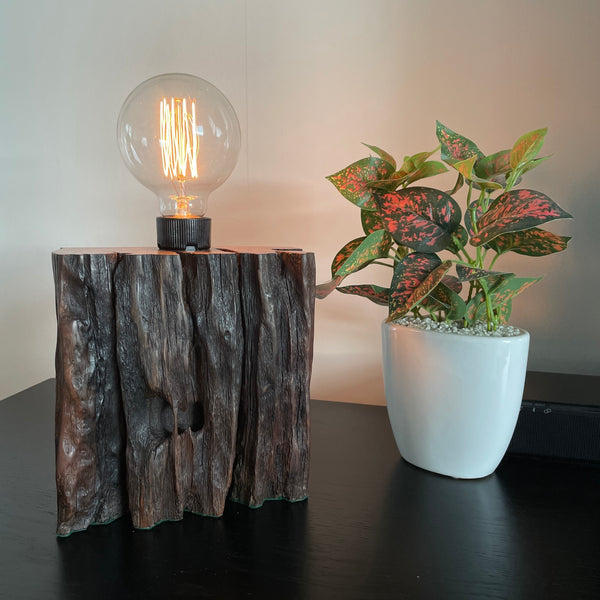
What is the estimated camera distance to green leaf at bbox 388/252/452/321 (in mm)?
758

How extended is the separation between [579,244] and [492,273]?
18.3 inches

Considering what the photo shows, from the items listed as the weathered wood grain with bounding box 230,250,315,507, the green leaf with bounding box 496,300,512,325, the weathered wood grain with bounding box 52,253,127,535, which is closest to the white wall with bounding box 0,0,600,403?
the green leaf with bounding box 496,300,512,325

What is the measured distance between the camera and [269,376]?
793 millimetres

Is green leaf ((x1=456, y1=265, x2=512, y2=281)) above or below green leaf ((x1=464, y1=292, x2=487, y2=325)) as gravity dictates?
above

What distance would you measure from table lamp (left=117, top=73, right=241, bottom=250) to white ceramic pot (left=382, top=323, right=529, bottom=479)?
370 millimetres

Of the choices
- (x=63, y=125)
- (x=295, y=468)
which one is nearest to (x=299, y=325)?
(x=295, y=468)

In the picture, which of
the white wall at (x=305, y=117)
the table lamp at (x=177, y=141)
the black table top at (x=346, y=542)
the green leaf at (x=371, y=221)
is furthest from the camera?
the white wall at (x=305, y=117)

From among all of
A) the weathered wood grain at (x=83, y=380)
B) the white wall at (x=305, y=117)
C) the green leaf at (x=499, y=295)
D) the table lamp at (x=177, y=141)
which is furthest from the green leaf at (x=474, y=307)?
the weathered wood grain at (x=83, y=380)

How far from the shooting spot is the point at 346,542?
704 mm

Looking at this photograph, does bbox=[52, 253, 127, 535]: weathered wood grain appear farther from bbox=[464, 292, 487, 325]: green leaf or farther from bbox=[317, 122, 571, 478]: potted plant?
bbox=[464, 292, 487, 325]: green leaf

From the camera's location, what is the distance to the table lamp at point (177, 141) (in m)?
0.82

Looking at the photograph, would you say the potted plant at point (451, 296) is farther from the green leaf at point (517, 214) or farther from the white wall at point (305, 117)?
the white wall at point (305, 117)

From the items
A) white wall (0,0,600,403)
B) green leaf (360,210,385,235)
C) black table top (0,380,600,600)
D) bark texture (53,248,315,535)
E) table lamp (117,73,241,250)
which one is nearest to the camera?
black table top (0,380,600,600)

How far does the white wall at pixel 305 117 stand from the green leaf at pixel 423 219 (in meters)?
0.40
